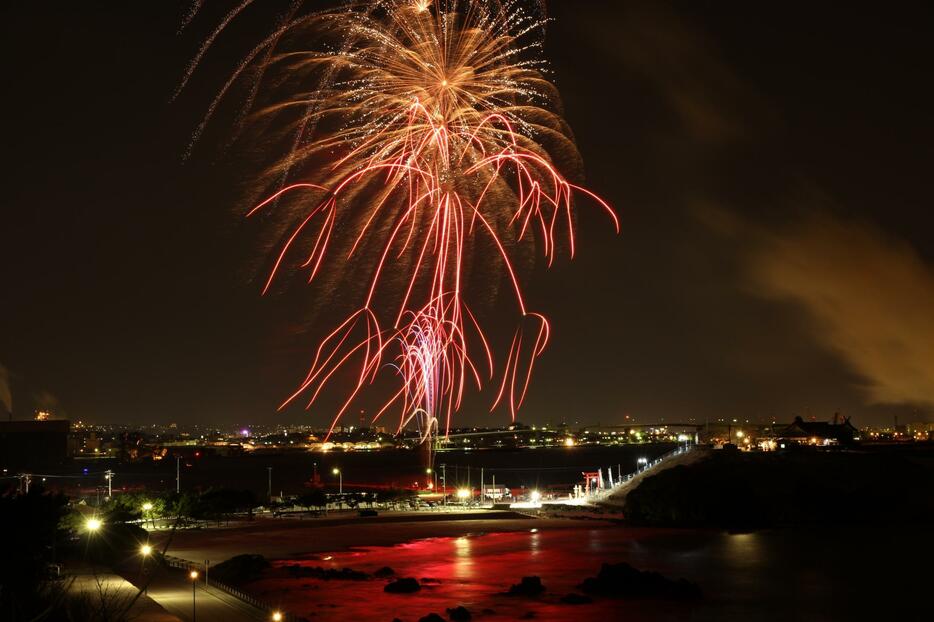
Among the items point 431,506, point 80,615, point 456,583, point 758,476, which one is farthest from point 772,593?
point 431,506

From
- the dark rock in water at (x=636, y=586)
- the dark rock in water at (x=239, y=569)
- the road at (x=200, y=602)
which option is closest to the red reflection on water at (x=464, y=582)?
the dark rock in water at (x=239, y=569)

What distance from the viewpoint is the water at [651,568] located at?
26.3 metres

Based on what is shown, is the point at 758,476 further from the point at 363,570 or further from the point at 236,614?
the point at 236,614

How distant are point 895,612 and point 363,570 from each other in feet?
53.3

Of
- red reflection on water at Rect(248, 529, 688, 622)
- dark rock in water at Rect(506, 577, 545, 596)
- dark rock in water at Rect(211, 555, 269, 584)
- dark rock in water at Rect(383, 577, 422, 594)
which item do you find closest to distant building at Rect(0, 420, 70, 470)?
red reflection on water at Rect(248, 529, 688, 622)

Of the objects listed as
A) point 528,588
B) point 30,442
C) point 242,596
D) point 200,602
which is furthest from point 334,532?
point 30,442

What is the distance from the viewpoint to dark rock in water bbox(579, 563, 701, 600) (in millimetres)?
28312

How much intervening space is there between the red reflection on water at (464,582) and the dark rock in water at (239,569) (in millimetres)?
537

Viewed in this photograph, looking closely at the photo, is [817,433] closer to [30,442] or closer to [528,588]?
[528,588]

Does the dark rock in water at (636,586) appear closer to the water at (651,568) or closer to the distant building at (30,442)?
the water at (651,568)

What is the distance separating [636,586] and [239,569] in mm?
12135

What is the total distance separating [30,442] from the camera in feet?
504

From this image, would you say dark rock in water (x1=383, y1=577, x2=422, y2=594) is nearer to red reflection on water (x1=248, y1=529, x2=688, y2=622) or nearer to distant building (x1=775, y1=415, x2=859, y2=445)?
red reflection on water (x1=248, y1=529, x2=688, y2=622)

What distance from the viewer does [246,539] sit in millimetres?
40312
